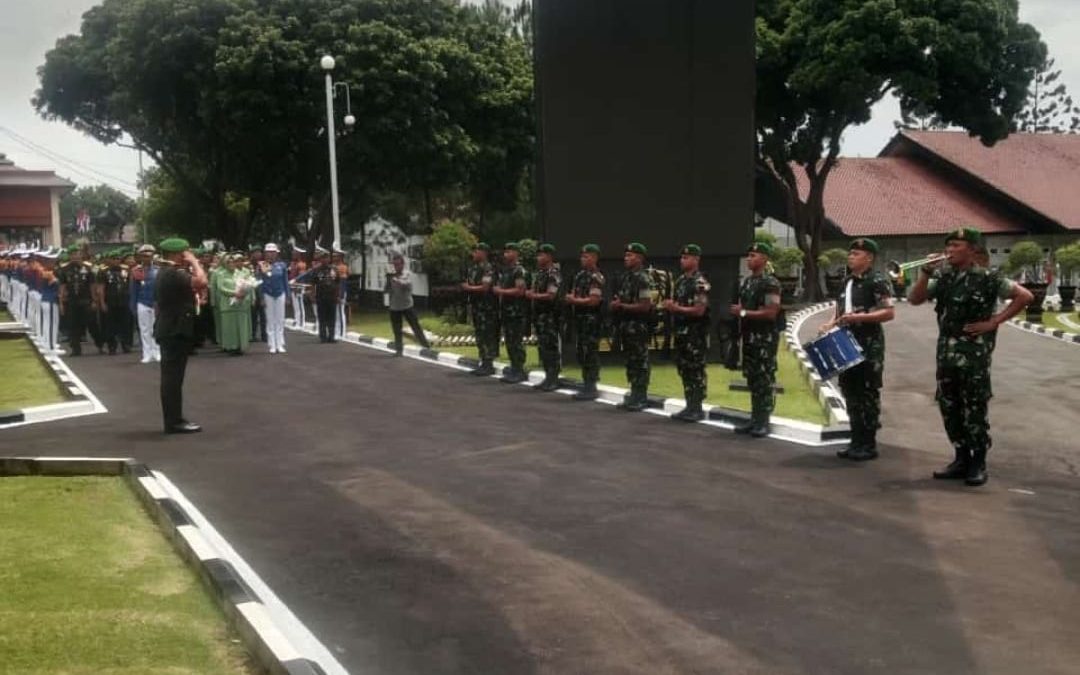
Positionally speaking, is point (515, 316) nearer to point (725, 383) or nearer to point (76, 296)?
point (725, 383)

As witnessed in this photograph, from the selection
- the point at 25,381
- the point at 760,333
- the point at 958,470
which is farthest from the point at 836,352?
the point at 25,381

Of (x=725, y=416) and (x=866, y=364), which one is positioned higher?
(x=866, y=364)

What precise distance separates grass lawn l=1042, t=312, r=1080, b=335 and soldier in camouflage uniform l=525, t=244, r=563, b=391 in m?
14.7

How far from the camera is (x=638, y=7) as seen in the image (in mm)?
15930

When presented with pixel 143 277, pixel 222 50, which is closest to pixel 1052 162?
pixel 222 50

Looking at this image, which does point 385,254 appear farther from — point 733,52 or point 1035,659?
point 1035,659

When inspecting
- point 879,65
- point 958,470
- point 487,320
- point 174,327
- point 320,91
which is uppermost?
point 879,65

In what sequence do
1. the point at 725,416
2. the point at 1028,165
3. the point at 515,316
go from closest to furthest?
the point at 725,416
the point at 515,316
the point at 1028,165

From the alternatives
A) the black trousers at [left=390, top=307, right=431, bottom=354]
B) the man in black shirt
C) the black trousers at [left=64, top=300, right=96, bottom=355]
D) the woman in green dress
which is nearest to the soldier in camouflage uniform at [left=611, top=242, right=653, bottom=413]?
the man in black shirt

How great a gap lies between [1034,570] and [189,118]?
31.4 metres

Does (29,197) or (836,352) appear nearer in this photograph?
(836,352)

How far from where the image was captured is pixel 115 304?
18.7 m

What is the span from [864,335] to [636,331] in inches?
134

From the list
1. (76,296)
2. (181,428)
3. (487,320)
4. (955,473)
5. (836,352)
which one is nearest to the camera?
(955,473)
